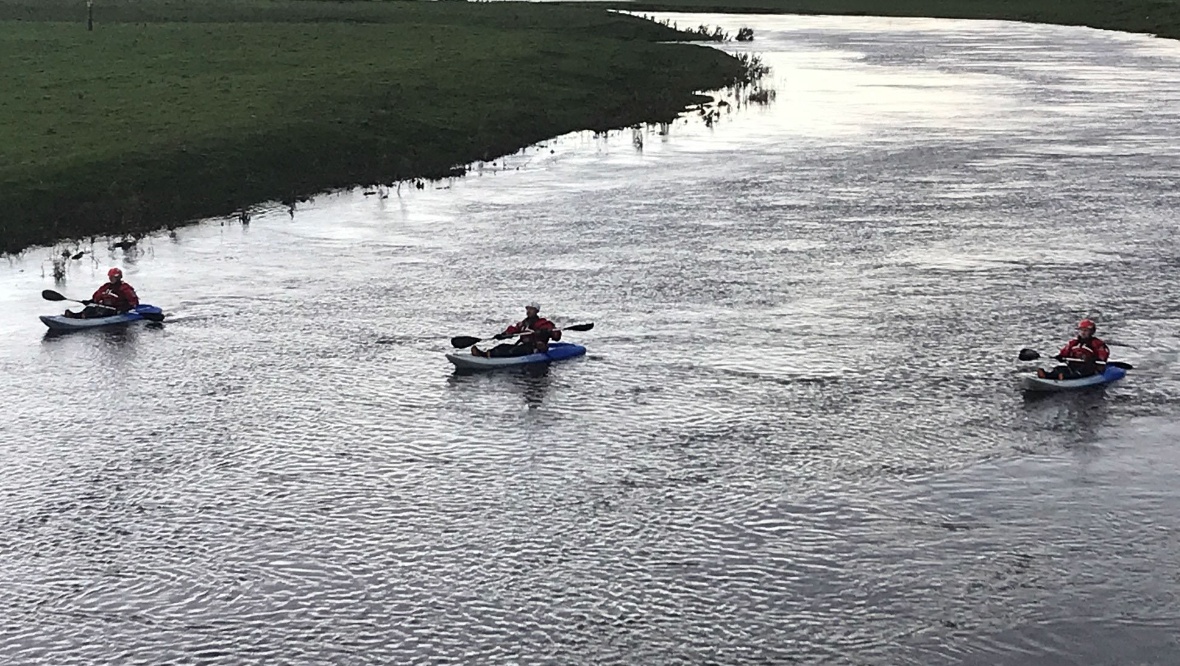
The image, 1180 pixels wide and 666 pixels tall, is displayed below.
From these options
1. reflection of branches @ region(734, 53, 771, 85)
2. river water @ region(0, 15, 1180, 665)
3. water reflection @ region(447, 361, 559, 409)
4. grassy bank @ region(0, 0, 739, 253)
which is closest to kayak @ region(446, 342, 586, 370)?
water reflection @ region(447, 361, 559, 409)

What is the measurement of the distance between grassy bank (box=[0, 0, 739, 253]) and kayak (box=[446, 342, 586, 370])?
810 inches

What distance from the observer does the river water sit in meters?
22.1

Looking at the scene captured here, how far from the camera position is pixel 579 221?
52625 mm

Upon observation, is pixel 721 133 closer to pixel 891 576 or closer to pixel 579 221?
pixel 579 221

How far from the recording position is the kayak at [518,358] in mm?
33938

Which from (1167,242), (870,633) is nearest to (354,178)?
(1167,242)

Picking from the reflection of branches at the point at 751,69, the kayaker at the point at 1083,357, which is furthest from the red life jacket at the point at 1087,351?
the reflection of branches at the point at 751,69

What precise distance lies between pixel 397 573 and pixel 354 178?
39881mm

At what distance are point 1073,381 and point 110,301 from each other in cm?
2398

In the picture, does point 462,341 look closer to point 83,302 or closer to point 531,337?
point 531,337

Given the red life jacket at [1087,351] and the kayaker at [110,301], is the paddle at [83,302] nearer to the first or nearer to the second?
the kayaker at [110,301]

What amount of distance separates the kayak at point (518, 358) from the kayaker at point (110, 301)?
32.6ft

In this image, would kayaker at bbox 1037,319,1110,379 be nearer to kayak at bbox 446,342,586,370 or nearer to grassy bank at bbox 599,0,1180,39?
kayak at bbox 446,342,586,370

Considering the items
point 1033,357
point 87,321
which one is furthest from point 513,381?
point 87,321
